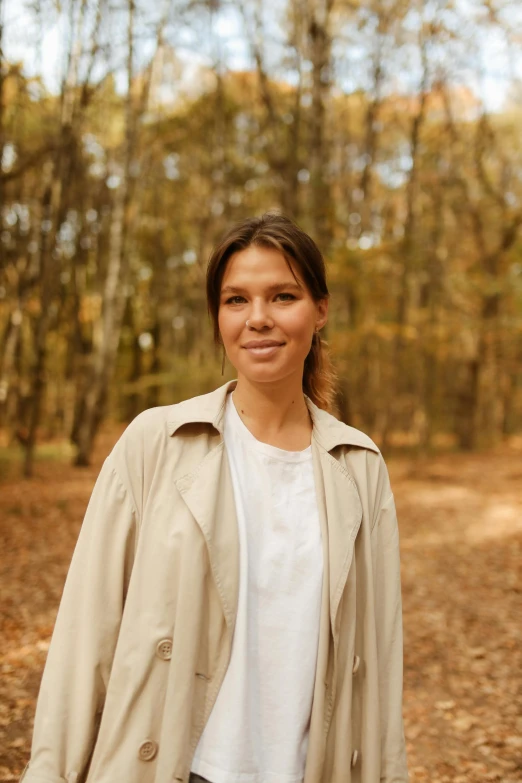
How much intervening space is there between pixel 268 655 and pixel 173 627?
256mm

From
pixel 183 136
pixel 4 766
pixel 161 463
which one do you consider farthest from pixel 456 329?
pixel 161 463

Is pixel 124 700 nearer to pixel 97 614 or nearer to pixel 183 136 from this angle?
pixel 97 614

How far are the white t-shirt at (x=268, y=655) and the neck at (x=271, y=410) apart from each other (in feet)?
0.64

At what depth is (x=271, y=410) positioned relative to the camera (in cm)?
194

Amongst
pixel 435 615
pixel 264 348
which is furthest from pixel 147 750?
pixel 435 615

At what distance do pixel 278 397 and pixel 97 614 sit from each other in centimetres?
76

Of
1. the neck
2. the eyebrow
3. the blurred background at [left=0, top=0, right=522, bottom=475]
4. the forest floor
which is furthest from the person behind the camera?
the blurred background at [left=0, top=0, right=522, bottom=475]

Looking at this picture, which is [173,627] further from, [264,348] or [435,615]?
[435,615]

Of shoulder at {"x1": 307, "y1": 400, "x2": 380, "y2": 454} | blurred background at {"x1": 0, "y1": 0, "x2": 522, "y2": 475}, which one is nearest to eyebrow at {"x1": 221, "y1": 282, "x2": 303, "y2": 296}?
shoulder at {"x1": 307, "y1": 400, "x2": 380, "y2": 454}

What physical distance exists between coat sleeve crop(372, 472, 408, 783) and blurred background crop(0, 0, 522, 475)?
28.4 feet

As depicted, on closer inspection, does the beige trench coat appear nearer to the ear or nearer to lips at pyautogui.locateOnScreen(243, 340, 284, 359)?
lips at pyautogui.locateOnScreen(243, 340, 284, 359)

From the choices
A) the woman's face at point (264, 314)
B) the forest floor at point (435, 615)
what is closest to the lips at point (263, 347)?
the woman's face at point (264, 314)

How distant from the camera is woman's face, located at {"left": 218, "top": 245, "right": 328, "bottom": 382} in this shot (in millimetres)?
1812

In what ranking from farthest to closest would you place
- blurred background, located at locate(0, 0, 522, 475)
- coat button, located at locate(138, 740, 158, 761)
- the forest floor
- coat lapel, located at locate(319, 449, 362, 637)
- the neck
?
blurred background, located at locate(0, 0, 522, 475) < the forest floor < the neck < coat lapel, located at locate(319, 449, 362, 637) < coat button, located at locate(138, 740, 158, 761)
